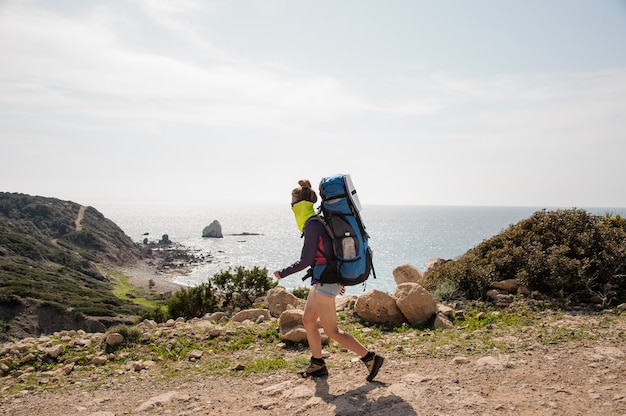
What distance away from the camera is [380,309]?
8.48m

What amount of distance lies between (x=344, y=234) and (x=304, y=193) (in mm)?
675

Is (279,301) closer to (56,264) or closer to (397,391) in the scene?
(397,391)

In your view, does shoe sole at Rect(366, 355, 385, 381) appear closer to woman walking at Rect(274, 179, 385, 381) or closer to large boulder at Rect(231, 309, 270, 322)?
woman walking at Rect(274, 179, 385, 381)

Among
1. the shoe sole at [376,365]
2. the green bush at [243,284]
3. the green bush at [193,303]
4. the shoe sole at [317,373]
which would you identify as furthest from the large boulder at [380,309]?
the green bush at [243,284]

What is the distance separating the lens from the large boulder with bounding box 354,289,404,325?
8.43 meters

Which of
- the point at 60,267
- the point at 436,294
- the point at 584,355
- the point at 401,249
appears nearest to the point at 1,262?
the point at 60,267

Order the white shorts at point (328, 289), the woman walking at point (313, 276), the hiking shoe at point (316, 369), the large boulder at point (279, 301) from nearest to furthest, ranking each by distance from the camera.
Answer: the woman walking at point (313, 276) → the white shorts at point (328, 289) → the hiking shoe at point (316, 369) → the large boulder at point (279, 301)

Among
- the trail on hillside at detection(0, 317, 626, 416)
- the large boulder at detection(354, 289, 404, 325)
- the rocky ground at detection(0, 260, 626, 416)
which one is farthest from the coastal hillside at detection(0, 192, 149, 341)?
the large boulder at detection(354, 289, 404, 325)

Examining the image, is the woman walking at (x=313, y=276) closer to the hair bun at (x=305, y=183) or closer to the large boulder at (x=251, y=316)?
the hair bun at (x=305, y=183)

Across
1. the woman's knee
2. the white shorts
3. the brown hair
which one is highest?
the brown hair

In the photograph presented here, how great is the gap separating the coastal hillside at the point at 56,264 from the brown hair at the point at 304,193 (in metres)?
39.7

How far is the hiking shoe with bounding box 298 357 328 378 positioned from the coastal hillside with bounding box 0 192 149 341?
1531 inches

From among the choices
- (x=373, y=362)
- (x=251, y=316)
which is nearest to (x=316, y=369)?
(x=373, y=362)

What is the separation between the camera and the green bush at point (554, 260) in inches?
354
